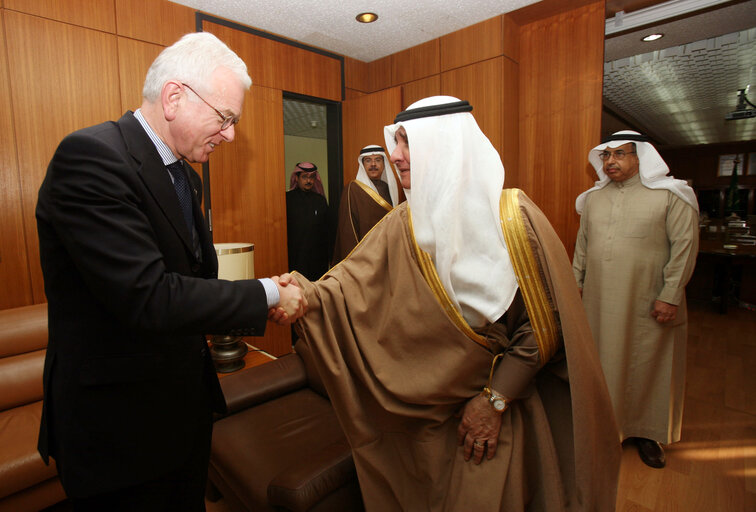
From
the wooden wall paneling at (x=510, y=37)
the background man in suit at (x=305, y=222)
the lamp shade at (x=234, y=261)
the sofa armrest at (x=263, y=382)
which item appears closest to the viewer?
the sofa armrest at (x=263, y=382)

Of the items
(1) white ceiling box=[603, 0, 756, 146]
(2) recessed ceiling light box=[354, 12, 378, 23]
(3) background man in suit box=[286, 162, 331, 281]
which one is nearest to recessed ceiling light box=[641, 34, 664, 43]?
(1) white ceiling box=[603, 0, 756, 146]

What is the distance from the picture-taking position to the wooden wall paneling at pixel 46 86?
255 centimetres

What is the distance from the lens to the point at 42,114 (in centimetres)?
265

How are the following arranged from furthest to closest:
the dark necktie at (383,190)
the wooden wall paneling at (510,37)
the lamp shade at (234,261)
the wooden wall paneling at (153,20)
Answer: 1. the dark necktie at (383,190)
2. the wooden wall paneling at (510,37)
3. the wooden wall paneling at (153,20)
4. the lamp shade at (234,261)

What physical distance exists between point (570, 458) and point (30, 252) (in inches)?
127

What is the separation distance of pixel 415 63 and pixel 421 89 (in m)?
0.27

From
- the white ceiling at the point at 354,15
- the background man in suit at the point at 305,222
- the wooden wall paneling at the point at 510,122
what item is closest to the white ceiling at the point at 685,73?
the wooden wall paneling at the point at 510,122

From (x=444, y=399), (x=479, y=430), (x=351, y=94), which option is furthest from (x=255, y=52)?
(x=479, y=430)

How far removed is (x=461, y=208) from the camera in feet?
4.15

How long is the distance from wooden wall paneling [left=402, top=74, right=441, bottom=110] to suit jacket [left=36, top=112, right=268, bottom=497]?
3233 mm

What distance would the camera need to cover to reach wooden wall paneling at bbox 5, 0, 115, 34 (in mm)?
2539

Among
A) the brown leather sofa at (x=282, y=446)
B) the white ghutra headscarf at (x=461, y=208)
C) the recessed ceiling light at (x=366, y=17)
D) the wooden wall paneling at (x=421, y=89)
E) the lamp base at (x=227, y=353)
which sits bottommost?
the brown leather sofa at (x=282, y=446)

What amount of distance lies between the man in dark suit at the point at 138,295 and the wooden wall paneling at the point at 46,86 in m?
2.22

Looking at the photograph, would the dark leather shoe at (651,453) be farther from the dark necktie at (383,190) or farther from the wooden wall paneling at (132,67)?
the wooden wall paneling at (132,67)
